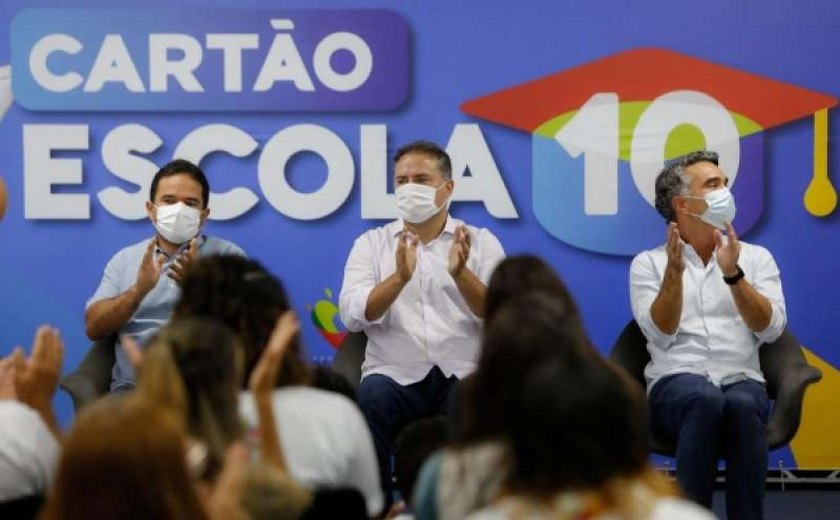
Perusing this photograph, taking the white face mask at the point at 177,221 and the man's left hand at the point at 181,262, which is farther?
the white face mask at the point at 177,221

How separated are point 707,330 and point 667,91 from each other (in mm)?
1312

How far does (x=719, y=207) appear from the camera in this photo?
15.6 feet

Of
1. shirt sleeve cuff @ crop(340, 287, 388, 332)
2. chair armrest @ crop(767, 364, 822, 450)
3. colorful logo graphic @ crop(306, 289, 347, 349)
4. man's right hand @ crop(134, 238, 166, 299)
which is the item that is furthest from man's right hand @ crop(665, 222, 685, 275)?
man's right hand @ crop(134, 238, 166, 299)

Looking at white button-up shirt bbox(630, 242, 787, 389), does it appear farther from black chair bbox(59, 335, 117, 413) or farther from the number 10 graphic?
black chair bbox(59, 335, 117, 413)

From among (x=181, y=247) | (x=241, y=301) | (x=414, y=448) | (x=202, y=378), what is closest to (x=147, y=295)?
(x=181, y=247)

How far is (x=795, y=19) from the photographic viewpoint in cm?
566

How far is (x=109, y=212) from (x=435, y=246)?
1.56 meters

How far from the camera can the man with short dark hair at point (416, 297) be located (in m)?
4.66

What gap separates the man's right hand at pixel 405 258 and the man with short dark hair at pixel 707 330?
833 mm

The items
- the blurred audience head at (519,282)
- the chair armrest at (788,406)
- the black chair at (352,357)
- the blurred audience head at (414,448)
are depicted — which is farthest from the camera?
the black chair at (352,357)

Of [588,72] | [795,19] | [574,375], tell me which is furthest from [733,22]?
[574,375]

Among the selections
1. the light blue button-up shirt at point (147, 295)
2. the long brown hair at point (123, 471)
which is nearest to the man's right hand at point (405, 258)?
the light blue button-up shirt at point (147, 295)

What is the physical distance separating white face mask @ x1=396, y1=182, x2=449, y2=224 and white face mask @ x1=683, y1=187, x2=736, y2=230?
978 mm

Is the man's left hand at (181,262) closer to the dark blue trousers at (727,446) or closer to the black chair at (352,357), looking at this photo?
the black chair at (352,357)
